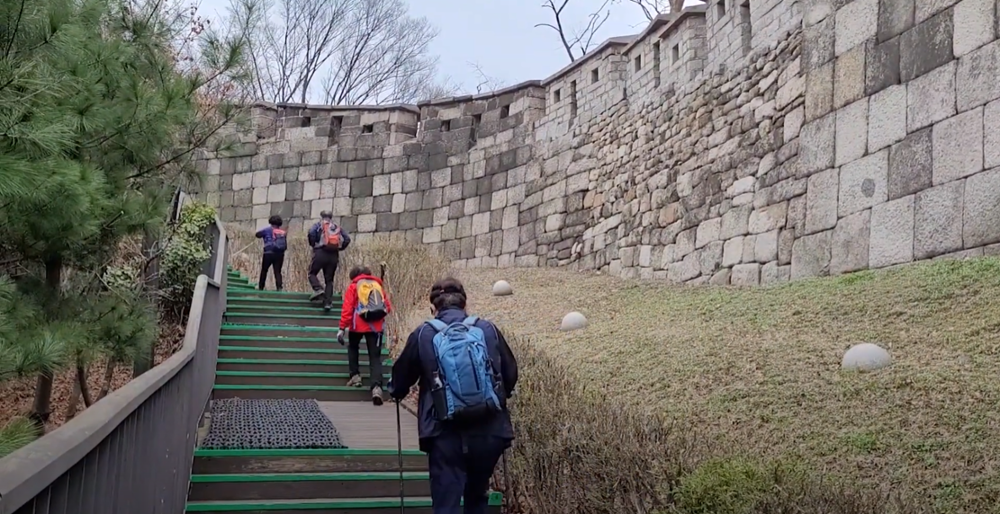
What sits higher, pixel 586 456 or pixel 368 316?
pixel 368 316

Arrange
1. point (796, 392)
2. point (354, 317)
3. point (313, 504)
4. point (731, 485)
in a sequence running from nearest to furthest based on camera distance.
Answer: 1. point (731, 485)
2. point (313, 504)
3. point (796, 392)
4. point (354, 317)

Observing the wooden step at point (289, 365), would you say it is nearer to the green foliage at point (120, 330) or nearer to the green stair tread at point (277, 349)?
the green stair tread at point (277, 349)

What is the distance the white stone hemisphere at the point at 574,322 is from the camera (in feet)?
29.6

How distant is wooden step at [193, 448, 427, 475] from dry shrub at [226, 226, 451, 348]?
3913 mm

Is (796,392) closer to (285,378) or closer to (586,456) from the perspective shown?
(586,456)

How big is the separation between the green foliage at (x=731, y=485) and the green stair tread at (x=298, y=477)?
2090mm

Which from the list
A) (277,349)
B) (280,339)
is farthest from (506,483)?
(280,339)

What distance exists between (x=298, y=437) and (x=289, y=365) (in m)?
2.69

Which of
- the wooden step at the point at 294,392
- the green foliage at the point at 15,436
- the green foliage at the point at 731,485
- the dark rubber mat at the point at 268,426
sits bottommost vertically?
the dark rubber mat at the point at 268,426

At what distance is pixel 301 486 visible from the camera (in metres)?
4.85

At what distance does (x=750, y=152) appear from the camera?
Answer: 9.81 m

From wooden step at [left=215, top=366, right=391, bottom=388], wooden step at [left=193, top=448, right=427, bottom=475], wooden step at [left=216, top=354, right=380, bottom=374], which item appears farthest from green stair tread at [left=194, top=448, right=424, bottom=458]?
wooden step at [left=216, top=354, right=380, bottom=374]

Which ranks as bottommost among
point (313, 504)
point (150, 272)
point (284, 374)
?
point (313, 504)

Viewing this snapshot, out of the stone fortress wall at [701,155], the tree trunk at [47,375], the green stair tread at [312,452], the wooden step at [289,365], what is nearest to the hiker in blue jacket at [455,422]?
the green stair tread at [312,452]
